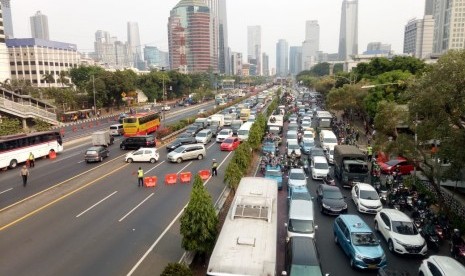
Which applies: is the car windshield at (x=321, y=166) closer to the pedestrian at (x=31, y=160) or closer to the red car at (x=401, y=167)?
the red car at (x=401, y=167)

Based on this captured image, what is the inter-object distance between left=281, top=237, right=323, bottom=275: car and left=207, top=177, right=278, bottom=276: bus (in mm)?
1283

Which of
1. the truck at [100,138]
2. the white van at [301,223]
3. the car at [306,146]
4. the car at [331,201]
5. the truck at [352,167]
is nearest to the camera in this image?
the white van at [301,223]

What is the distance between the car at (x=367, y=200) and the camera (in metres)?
20.1

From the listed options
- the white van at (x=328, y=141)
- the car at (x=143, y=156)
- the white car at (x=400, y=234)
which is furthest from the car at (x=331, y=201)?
the car at (x=143, y=156)

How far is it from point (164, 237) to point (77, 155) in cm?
2323

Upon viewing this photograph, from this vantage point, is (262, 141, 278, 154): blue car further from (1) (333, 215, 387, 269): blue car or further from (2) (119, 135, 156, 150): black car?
(1) (333, 215, 387, 269): blue car

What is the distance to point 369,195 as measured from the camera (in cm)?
2066

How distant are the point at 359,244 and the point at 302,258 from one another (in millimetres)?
3282

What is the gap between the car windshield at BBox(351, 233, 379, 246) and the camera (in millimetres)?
14609

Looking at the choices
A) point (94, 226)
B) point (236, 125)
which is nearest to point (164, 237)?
point (94, 226)

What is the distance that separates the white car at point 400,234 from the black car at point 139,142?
26.2m

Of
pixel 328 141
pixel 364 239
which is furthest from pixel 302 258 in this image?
pixel 328 141

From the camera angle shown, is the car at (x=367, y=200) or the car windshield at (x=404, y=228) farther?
the car at (x=367, y=200)

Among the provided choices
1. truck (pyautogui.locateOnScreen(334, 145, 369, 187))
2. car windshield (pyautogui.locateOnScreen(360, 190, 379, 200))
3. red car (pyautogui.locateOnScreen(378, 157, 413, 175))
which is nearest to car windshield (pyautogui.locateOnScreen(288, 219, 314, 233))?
car windshield (pyautogui.locateOnScreen(360, 190, 379, 200))
